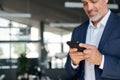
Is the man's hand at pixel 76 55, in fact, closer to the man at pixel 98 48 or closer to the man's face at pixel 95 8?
the man at pixel 98 48

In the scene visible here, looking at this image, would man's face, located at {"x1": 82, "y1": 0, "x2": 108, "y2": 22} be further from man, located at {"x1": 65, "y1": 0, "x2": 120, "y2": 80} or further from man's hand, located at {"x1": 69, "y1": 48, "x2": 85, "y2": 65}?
man's hand, located at {"x1": 69, "y1": 48, "x2": 85, "y2": 65}

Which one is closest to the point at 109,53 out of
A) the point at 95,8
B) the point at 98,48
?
the point at 98,48

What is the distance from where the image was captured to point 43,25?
16.0 metres

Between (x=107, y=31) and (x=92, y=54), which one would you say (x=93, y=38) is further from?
(x=92, y=54)

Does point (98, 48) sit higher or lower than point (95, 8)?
lower

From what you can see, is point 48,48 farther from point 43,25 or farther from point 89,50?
point 89,50

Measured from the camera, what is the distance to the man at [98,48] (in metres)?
0.96

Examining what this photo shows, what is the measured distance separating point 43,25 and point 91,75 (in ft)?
49.2

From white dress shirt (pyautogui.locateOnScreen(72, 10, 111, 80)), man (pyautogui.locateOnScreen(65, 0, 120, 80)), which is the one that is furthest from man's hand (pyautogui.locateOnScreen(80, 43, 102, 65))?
white dress shirt (pyautogui.locateOnScreen(72, 10, 111, 80))

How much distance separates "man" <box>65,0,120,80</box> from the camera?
96cm

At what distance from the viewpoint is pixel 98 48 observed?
3.40ft

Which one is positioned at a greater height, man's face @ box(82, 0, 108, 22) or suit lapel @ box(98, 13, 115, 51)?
man's face @ box(82, 0, 108, 22)

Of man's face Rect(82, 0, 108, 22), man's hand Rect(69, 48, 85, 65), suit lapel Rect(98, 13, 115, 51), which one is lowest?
man's hand Rect(69, 48, 85, 65)

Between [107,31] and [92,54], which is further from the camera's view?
[107,31]
